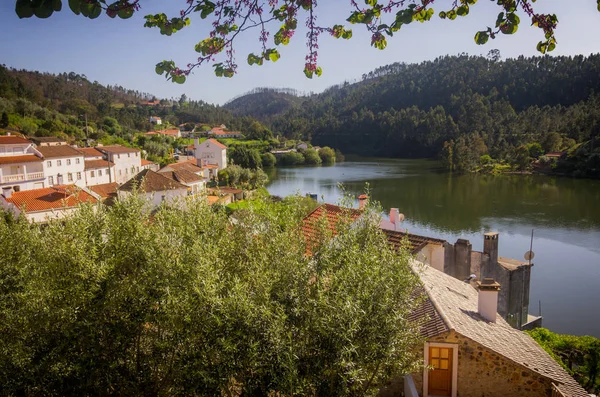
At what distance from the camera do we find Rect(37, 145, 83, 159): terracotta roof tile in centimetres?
3675

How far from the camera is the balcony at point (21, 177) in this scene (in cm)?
3250

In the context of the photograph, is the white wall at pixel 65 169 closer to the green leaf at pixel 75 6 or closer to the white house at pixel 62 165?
the white house at pixel 62 165

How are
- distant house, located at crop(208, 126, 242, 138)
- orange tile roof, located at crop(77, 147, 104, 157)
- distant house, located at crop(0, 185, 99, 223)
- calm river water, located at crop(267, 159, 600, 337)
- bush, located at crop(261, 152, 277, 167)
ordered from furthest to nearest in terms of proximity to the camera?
distant house, located at crop(208, 126, 242, 138) → bush, located at crop(261, 152, 277, 167) → orange tile roof, located at crop(77, 147, 104, 157) → distant house, located at crop(0, 185, 99, 223) → calm river water, located at crop(267, 159, 600, 337)

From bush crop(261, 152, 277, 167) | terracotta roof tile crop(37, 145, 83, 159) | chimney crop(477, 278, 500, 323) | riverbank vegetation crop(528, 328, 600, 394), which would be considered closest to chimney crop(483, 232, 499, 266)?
riverbank vegetation crop(528, 328, 600, 394)

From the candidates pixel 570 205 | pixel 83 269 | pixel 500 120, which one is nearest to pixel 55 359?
pixel 83 269

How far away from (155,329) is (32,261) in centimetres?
303

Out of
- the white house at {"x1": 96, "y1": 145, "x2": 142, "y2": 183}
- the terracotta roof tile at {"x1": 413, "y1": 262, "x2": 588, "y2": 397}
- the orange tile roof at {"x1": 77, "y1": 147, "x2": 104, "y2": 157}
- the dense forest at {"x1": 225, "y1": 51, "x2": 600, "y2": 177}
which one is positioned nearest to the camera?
the terracotta roof tile at {"x1": 413, "y1": 262, "x2": 588, "y2": 397}

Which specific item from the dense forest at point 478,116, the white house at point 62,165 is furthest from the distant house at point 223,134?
the white house at point 62,165

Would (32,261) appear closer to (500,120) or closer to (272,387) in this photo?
(272,387)

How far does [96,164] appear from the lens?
43.0 metres

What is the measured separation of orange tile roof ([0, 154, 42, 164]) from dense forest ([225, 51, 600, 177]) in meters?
65.3

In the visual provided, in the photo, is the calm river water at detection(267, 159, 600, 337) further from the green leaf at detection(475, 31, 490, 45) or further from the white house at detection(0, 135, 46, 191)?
the white house at detection(0, 135, 46, 191)

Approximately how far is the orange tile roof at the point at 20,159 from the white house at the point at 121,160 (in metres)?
9.68

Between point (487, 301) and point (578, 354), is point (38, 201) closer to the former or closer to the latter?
point (487, 301)
